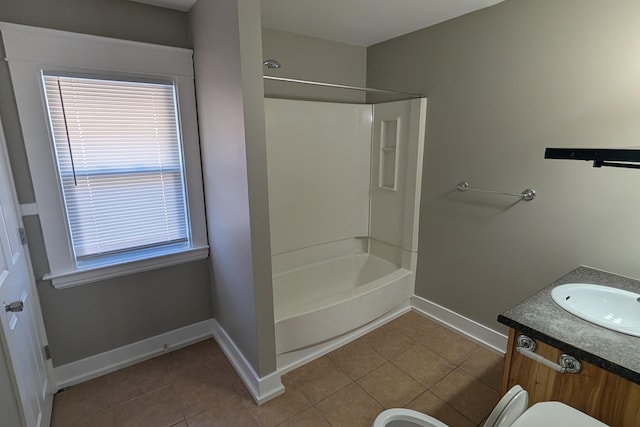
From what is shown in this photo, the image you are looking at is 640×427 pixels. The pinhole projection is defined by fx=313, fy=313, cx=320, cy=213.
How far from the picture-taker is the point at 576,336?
3.67 feet

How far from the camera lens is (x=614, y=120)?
1.63m

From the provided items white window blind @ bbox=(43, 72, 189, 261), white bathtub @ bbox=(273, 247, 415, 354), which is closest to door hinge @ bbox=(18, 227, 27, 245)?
white window blind @ bbox=(43, 72, 189, 261)

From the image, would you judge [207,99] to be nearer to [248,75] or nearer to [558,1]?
[248,75]

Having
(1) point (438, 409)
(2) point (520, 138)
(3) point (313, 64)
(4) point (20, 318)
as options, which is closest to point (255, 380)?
(1) point (438, 409)

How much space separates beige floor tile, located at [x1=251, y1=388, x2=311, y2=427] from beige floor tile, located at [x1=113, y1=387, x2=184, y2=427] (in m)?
0.44

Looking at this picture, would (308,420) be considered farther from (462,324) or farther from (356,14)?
(356,14)

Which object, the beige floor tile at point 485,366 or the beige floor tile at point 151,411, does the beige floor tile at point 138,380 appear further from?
the beige floor tile at point 485,366

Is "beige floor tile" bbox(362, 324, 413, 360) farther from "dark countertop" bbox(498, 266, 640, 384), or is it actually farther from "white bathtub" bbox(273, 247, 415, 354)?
"dark countertop" bbox(498, 266, 640, 384)

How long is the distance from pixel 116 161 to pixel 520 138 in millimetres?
2539

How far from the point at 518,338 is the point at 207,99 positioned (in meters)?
2.03

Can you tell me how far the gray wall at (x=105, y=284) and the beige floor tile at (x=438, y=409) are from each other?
162 cm

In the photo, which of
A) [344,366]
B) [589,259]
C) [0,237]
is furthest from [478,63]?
[0,237]

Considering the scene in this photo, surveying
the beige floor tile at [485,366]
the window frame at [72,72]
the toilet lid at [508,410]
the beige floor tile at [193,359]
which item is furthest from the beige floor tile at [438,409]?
the window frame at [72,72]

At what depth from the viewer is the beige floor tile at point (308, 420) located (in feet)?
5.61
